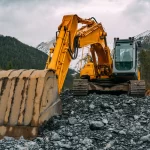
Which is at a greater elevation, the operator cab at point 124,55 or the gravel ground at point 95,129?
the operator cab at point 124,55

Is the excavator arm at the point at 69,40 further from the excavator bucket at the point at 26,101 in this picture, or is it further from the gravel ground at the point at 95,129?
the gravel ground at the point at 95,129

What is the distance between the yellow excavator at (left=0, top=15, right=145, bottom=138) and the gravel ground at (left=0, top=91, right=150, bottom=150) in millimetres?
375

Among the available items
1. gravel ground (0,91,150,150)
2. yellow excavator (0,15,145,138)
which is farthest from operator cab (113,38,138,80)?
gravel ground (0,91,150,150)

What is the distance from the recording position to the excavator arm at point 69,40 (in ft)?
29.4

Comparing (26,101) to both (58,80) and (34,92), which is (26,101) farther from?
(58,80)

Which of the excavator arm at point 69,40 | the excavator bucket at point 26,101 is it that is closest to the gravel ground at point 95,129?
the excavator bucket at point 26,101

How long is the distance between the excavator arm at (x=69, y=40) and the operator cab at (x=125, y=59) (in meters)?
0.82

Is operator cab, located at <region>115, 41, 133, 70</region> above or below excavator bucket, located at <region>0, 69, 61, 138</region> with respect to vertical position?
above

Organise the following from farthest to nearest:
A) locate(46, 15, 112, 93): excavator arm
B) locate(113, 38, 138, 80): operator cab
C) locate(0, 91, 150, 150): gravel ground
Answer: locate(113, 38, 138, 80): operator cab < locate(46, 15, 112, 93): excavator arm < locate(0, 91, 150, 150): gravel ground

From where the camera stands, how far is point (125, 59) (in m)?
12.5

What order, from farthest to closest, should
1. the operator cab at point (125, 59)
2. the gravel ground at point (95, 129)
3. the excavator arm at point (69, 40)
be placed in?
1. the operator cab at point (125, 59)
2. the excavator arm at point (69, 40)
3. the gravel ground at point (95, 129)

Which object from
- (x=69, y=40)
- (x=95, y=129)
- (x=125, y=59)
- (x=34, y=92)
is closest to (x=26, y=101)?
(x=34, y=92)

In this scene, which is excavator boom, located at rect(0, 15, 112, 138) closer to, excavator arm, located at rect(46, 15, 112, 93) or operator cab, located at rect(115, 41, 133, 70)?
excavator arm, located at rect(46, 15, 112, 93)

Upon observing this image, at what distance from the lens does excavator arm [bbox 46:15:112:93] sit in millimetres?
8961
